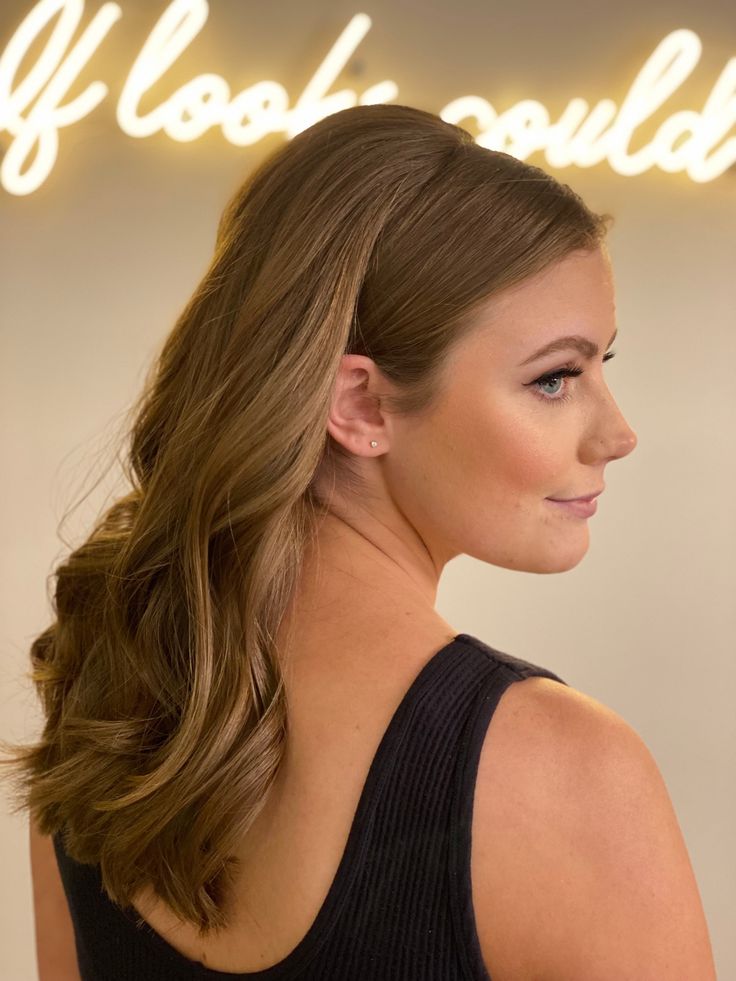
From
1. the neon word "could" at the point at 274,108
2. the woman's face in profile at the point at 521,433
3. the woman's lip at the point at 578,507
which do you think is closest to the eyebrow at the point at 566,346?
the woman's face in profile at the point at 521,433

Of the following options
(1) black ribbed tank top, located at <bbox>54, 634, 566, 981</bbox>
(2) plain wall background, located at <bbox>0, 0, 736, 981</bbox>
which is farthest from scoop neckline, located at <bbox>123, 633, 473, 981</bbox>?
(2) plain wall background, located at <bbox>0, 0, 736, 981</bbox>

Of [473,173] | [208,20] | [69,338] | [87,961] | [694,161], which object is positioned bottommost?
[87,961]

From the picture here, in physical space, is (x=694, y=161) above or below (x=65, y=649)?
above

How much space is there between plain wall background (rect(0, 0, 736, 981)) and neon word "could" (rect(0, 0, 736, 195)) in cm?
4

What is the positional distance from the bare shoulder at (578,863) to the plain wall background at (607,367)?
187cm

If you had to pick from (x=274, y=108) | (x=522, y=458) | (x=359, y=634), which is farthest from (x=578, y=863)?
(x=274, y=108)

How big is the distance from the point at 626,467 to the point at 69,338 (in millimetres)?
1371

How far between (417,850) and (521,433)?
360mm

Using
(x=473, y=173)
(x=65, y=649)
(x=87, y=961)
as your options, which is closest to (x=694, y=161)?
(x=473, y=173)

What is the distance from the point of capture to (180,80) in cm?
242

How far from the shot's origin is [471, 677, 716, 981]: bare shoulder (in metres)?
0.67

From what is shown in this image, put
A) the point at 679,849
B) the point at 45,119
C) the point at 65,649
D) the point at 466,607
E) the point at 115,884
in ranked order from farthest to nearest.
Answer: the point at 466,607, the point at 45,119, the point at 65,649, the point at 115,884, the point at 679,849

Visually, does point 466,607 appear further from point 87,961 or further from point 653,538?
point 87,961

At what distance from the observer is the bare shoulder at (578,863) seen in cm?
67
